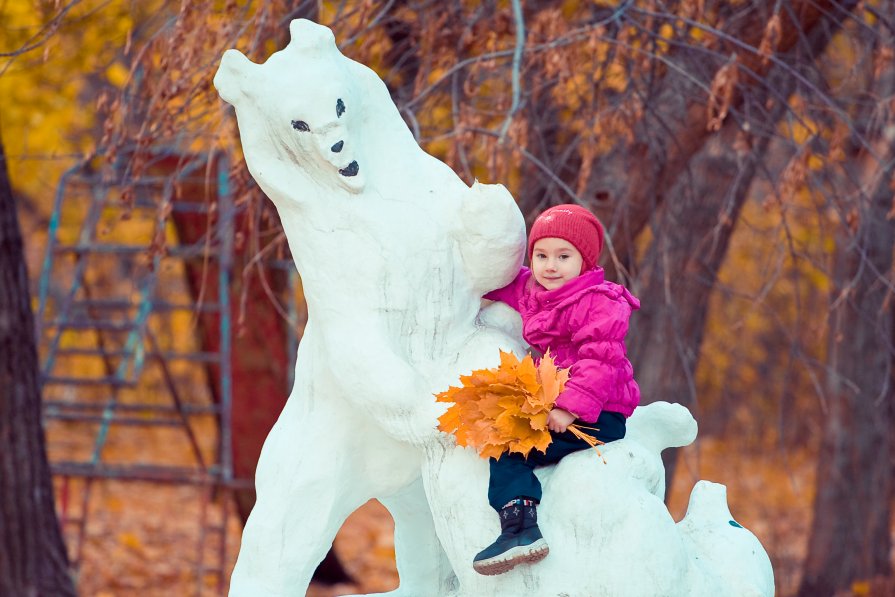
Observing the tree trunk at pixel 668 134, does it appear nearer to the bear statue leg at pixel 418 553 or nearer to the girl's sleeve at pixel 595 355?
the bear statue leg at pixel 418 553

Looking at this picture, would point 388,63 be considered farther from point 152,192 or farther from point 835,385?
point 835,385

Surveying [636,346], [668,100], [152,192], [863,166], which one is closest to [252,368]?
[152,192]

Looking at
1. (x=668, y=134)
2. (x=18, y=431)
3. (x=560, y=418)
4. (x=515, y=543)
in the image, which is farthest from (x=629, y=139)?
(x=18, y=431)

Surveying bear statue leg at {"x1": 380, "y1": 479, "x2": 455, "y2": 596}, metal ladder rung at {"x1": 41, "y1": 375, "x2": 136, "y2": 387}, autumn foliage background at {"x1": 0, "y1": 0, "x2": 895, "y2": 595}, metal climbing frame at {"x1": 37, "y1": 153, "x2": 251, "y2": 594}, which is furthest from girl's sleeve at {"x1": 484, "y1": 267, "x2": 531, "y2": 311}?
metal ladder rung at {"x1": 41, "y1": 375, "x2": 136, "y2": 387}

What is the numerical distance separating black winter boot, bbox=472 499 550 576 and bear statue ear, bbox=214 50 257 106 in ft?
3.19

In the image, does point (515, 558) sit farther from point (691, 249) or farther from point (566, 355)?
point (691, 249)

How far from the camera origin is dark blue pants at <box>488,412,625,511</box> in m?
2.21

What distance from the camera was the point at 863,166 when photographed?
22.2 feet

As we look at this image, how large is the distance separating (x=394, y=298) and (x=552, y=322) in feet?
1.02

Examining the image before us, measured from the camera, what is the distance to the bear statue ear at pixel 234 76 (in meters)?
2.37

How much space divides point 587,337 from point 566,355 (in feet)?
0.27

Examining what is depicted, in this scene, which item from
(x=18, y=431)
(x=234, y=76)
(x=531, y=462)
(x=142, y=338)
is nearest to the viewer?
(x=531, y=462)

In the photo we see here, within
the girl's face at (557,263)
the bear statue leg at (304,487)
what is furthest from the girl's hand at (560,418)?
the bear statue leg at (304,487)

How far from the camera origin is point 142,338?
5.33 metres
